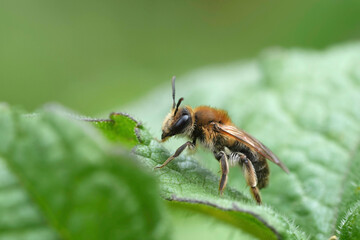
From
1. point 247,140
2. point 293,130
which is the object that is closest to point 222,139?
A: point 247,140

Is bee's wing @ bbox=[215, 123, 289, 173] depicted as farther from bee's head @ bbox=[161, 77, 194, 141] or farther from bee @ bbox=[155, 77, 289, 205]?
bee's head @ bbox=[161, 77, 194, 141]

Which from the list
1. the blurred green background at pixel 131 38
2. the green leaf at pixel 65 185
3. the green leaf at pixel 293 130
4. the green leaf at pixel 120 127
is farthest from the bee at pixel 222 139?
the blurred green background at pixel 131 38

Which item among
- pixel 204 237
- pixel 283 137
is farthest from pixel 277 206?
pixel 204 237

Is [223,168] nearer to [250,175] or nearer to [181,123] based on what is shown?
[250,175]

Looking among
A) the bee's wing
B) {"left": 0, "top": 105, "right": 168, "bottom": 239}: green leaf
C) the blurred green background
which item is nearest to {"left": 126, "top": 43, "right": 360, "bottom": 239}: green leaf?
the bee's wing

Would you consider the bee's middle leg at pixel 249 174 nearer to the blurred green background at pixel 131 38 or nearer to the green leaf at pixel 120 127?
the green leaf at pixel 120 127

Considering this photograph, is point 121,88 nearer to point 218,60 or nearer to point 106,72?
point 106,72
